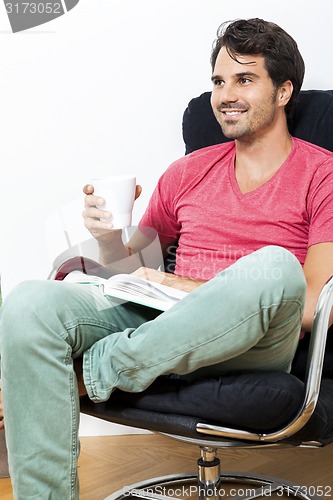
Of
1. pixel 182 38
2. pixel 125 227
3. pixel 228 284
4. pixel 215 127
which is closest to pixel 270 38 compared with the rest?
pixel 215 127

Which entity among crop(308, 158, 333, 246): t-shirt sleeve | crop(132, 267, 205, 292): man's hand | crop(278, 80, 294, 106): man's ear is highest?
crop(278, 80, 294, 106): man's ear

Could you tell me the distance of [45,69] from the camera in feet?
7.75

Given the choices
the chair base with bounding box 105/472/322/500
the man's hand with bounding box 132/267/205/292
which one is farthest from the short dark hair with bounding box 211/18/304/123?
the chair base with bounding box 105/472/322/500

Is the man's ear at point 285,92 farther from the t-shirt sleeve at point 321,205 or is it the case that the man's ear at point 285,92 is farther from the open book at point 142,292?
the open book at point 142,292

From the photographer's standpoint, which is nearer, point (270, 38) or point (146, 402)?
point (146, 402)

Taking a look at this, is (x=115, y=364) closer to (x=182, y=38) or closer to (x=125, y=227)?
(x=125, y=227)

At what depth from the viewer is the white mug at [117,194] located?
1579 millimetres

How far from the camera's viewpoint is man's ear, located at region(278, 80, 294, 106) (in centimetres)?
200

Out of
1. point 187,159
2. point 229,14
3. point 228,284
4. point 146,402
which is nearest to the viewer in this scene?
point 228,284

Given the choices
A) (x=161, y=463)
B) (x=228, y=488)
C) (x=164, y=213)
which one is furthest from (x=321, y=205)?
(x=161, y=463)

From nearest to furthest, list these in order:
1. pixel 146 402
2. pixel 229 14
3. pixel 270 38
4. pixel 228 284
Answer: pixel 228 284, pixel 146 402, pixel 270 38, pixel 229 14

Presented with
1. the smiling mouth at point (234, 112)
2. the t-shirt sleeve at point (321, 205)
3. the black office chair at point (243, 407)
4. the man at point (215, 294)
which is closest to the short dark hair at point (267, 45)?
the man at point (215, 294)

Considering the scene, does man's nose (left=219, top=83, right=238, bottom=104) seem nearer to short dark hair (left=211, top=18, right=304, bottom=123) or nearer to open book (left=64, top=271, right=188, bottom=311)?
short dark hair (left=211, top=18, right=304, bottom=123)

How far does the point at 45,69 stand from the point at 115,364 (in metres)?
1.17
